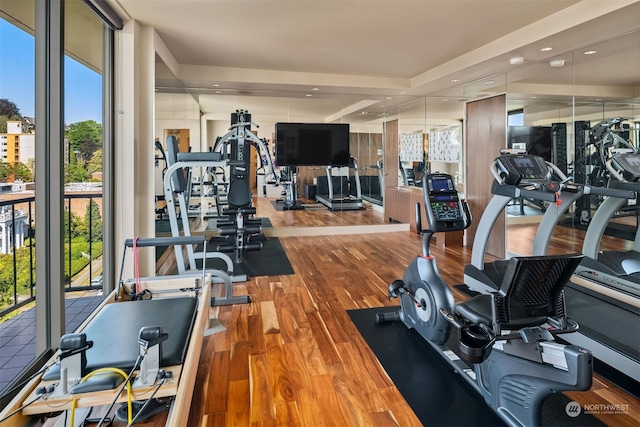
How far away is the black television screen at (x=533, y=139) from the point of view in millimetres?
4473

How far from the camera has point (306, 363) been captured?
239 cm

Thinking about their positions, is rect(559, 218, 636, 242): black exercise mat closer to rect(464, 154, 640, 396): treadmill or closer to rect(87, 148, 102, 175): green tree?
rect(464, 154, 640, 396): treadmill

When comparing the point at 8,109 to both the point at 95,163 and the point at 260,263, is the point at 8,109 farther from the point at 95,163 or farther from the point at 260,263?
the point at 260,263

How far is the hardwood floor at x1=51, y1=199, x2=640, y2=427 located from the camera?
190 centimetres

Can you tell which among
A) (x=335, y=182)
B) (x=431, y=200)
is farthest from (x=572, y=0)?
(x=335, y=182)

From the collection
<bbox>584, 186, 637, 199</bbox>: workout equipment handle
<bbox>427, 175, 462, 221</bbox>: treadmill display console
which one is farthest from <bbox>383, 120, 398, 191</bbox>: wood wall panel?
<bbox>427, 175, 462, 221</bbox>: treadmill display console

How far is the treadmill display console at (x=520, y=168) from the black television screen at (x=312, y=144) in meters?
4.11

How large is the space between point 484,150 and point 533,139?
66cm

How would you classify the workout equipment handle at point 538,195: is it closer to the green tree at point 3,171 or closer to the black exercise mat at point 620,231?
the black exercise mat at point 620,231

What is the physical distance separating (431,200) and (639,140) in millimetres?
2199

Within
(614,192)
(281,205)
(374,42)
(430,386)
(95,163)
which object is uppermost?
(374,42)

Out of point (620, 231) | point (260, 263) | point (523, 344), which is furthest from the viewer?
point (260, 263)

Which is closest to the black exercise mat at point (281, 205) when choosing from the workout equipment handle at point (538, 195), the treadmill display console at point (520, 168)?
the treadmill display console at point (520, 168)

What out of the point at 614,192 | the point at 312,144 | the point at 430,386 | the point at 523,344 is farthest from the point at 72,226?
the point at 312,144
